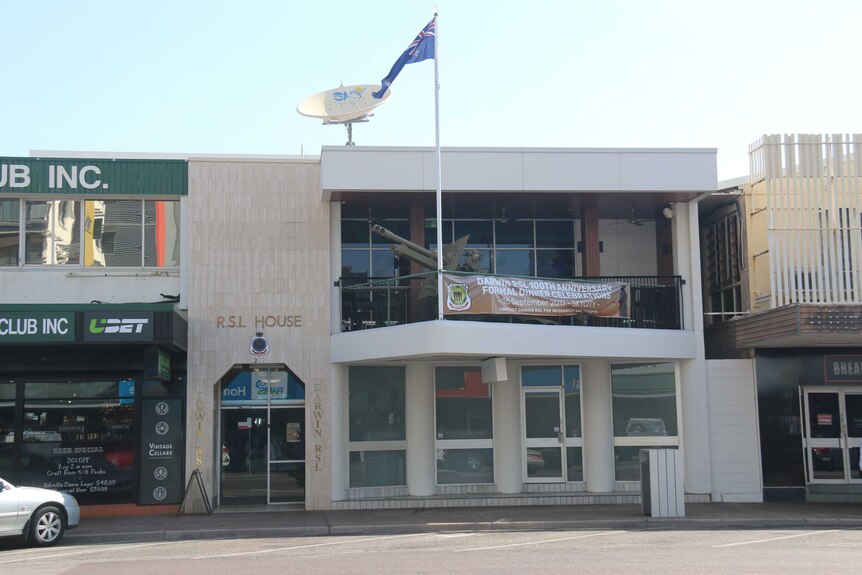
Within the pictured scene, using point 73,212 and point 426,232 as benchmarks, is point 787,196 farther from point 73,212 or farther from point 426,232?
point 73,212

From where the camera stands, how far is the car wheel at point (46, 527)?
47.7 feet

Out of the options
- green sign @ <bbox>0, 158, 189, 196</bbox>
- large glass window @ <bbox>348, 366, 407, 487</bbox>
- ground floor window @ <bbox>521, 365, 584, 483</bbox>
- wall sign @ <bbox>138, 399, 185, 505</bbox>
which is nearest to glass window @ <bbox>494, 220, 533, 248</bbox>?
ground floor window @ <bbox>521, 365, 584, 483</bbox>

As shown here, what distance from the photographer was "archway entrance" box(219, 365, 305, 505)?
63.6ft

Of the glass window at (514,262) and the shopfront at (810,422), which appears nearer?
the shopfront at (810,422)

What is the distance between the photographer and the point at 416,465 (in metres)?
19.6

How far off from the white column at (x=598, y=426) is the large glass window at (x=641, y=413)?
205mm

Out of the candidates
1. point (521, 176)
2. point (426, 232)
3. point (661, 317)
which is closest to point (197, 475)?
point (426, 232)

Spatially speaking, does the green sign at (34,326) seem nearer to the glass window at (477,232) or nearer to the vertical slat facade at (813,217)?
the glass window at (477,232)

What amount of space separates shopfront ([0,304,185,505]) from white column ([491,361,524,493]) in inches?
263

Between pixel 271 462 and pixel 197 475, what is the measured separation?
1.62m

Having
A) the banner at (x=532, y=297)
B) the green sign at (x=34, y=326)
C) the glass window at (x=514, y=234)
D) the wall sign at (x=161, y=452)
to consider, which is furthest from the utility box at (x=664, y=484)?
the green sign at (x=34, y=326)

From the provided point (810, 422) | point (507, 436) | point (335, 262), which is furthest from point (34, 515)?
point (810, 422)

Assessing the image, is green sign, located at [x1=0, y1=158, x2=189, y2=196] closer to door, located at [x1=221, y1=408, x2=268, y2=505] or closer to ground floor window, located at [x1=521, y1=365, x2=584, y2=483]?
door, located at [x1=221, y1=408, x2=268, y2=505]

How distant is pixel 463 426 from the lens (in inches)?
794
